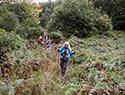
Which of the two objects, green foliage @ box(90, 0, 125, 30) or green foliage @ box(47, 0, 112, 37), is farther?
A: green foliage @ box(90, 0, 125, 30)

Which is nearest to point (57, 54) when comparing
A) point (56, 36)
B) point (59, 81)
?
point (59, 81)

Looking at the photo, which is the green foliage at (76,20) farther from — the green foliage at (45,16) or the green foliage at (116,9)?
the green foliage at (45,16)

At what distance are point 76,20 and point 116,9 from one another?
12567 millimetres

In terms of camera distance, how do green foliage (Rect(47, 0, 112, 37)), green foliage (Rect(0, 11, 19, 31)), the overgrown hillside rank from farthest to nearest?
green foliage (Rect(47, 0, 112, 37)) < green foliage (Rect(0, 11, 19, 31)) < the overgrown hillside

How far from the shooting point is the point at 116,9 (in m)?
22.7

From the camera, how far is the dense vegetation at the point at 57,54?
3.66 m

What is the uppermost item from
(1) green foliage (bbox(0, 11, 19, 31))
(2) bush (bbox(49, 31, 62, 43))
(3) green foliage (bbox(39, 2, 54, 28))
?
(3) green foliage (bbox(39, 2, 54, 28))

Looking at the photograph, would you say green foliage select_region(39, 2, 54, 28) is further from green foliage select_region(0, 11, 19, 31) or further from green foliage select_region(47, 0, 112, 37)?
green foliage select_region(0, 11, 19, 31)

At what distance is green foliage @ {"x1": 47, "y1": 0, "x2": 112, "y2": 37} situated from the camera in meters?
15.0

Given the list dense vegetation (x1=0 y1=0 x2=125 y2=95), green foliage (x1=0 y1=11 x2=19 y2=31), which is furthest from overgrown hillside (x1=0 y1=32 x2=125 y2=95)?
green foliage (x1=0 y1=11 x2=19 y2=31)

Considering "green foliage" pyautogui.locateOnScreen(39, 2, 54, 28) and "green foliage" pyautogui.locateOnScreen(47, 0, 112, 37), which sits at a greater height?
"green foliage" pyautogui.locateOnScreen(39, 2, 54, 28)

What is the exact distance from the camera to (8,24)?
33.0ft

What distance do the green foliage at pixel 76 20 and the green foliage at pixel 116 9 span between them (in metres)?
8.23

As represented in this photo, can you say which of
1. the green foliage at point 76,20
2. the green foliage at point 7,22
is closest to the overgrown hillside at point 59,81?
the green foliage at point 7,22
